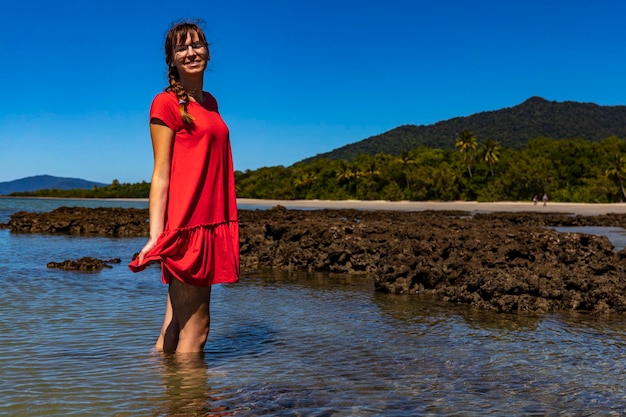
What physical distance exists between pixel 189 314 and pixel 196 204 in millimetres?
792

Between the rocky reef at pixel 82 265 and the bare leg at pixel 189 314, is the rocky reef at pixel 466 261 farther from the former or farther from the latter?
the bare leg at pixel 189 314

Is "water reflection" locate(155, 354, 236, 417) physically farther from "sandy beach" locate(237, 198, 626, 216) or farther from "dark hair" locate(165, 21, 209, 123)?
"sandy beach" locate(237, 198, 626, 216)

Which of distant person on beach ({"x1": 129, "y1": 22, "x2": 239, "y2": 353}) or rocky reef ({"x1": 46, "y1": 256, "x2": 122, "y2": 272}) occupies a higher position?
distant person on beach ({"x1": 129, "y1": 22, "x2": 239, "y2": 353})

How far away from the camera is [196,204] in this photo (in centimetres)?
380

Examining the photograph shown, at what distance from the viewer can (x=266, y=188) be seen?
13125 cm

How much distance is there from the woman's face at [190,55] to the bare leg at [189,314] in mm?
1442

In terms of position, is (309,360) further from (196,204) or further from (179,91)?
(179,91)

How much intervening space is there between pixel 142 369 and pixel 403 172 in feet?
317

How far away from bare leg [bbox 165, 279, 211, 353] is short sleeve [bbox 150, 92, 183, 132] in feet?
3.45

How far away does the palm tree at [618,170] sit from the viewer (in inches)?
2849

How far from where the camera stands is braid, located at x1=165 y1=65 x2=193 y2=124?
371cm

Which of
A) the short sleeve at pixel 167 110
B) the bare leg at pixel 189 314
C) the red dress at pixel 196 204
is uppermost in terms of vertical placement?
the short sleeve at pixel 167 110

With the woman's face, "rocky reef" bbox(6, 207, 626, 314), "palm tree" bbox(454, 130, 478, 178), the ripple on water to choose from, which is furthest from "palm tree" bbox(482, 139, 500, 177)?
the woman's face

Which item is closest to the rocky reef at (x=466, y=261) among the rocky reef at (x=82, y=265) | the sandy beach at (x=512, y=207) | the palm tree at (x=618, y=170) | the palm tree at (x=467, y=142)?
the rocky reef at (x=82, y=265)
